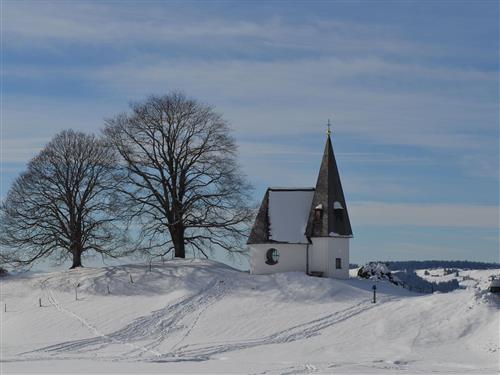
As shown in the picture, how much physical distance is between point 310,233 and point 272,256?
260 centimetres

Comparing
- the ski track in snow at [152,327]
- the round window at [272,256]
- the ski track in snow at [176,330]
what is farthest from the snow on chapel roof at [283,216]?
the ski track in snow at [176,330]

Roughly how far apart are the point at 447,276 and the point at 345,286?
4307cm

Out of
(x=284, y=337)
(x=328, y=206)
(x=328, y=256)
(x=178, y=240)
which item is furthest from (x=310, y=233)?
(x=284, y=337)

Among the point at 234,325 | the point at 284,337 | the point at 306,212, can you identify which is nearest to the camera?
the point at 284,337

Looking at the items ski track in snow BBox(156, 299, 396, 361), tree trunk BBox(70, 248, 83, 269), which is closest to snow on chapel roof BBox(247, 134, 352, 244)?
ski track in snow BBox(156, 299, 396, 361)

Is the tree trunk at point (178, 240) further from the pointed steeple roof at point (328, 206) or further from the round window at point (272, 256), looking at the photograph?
the pointed steeple roof at point (328, 206)

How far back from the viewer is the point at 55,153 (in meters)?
50.3

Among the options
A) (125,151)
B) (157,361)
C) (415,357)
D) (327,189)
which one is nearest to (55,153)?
(125,151)

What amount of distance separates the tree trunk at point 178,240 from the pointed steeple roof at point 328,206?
8.79 meters

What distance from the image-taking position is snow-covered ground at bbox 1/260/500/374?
91.8 feet

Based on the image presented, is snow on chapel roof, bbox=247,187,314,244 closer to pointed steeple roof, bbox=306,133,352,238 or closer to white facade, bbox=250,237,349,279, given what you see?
white facade, bbox=250,237,349,279

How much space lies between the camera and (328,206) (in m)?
45.8

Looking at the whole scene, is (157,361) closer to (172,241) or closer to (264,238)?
(264,238)

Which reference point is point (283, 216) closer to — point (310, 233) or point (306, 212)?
point (306, 212)
